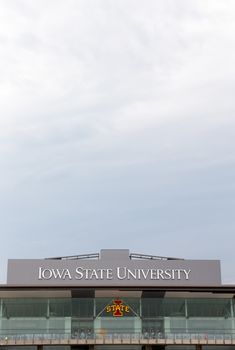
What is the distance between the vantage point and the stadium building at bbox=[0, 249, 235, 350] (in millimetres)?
72438

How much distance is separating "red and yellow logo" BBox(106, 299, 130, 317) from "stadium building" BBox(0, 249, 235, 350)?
0.08 m

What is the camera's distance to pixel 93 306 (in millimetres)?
73562

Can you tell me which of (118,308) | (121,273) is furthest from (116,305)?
(121,273)

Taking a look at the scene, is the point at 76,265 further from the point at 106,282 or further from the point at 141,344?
the point at 141,344

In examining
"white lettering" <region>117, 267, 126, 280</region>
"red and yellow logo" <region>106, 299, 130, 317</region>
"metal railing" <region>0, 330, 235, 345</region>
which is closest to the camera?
"metal railing" <region>0, 330, 235, 345</region>

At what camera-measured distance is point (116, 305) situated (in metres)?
73.8

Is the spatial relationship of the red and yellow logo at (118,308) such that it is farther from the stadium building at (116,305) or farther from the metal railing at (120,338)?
the metal railing at (120,338)

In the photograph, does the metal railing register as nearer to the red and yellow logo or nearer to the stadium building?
the stadium building

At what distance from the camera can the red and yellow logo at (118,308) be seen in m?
73.4

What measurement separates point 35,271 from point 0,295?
3307 mm

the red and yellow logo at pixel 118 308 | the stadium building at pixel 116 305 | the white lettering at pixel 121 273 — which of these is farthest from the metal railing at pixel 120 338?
the white lettering at pixel 121 273

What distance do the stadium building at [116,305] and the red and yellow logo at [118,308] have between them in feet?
Result: 0.26

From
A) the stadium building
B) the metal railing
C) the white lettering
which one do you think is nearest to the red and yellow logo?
the stadium building

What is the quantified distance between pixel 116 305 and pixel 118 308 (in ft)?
1.05
